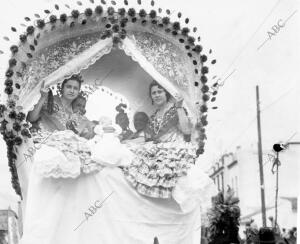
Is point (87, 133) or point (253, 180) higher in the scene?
point (253, 180)

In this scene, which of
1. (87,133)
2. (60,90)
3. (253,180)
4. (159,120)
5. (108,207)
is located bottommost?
(108,207)

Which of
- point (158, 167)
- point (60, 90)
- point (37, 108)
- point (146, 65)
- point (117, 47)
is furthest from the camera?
point (60, 90)

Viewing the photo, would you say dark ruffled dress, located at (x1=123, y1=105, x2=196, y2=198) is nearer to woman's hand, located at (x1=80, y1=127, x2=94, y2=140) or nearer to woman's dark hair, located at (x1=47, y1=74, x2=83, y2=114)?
woman's hand, located at (x1=80, y1=127, x2=94, y2=140)

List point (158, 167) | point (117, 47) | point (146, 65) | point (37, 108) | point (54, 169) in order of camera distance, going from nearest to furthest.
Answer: point (54, 169), point (158, 167), point (37, 108), point (146, 65), point (117, 47)

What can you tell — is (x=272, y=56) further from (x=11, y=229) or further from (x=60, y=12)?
(x=11, y=229)

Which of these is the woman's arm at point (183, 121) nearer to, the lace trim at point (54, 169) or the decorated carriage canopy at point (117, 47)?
the decorated carriage canopy at point (117, 47)

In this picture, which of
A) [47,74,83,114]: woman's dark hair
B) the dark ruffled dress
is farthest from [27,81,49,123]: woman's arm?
the dark ruffled dress

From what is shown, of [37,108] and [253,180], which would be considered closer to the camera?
[37,108]

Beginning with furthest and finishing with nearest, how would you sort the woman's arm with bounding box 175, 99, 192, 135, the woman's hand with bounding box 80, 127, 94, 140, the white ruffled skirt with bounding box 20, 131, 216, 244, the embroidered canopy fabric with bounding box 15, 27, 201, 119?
the woman's hand with bounding box 80, 127, 94, 140
the woman's arm with bounding box 175, 99, 192, 135
the embroidered canopy fabric with bounding box 15, 27, 201, 119
the white ruffled skirt with bounding box 20, 131, 216, 244

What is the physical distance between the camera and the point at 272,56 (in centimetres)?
762

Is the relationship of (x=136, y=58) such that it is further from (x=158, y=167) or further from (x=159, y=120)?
(x=158, y=167)

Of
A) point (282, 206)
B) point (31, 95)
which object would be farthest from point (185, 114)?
point (282, 206)

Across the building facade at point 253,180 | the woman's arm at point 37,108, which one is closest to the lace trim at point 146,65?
the woman's arm at point 37,108

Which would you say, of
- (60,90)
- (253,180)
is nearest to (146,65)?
(60,90)
